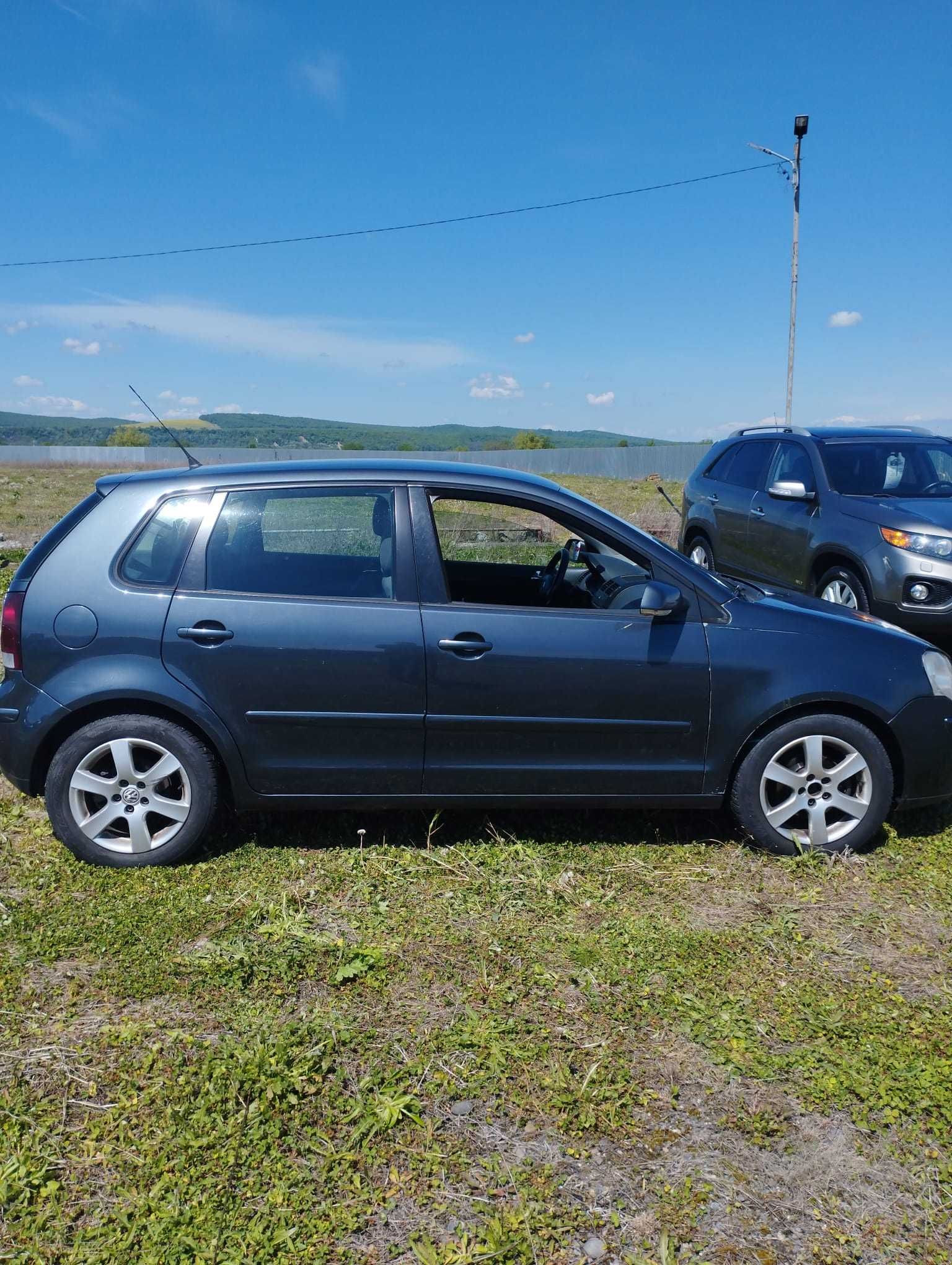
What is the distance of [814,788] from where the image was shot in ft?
14.9

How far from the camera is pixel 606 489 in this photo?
104ft

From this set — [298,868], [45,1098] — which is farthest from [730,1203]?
[298,868]

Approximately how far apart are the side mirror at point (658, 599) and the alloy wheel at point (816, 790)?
0.83 meters

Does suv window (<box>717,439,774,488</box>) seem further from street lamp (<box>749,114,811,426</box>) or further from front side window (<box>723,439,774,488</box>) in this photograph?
street lamp (<box>749,114,811,426</box>)

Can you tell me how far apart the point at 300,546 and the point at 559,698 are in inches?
52.4

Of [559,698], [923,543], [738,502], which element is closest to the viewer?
[559,698]

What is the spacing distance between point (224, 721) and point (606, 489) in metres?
28.2

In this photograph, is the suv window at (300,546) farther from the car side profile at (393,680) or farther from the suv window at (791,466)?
the suv window at (791,466)

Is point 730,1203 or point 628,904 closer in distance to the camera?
point 730,1203

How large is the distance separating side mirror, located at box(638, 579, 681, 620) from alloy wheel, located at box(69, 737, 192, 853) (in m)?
2.05

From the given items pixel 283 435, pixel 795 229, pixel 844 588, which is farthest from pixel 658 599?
pixel 283 435

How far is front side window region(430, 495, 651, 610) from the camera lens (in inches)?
180

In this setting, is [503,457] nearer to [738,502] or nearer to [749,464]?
[749,464]

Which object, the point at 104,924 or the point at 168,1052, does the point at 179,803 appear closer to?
the point at 104,924
